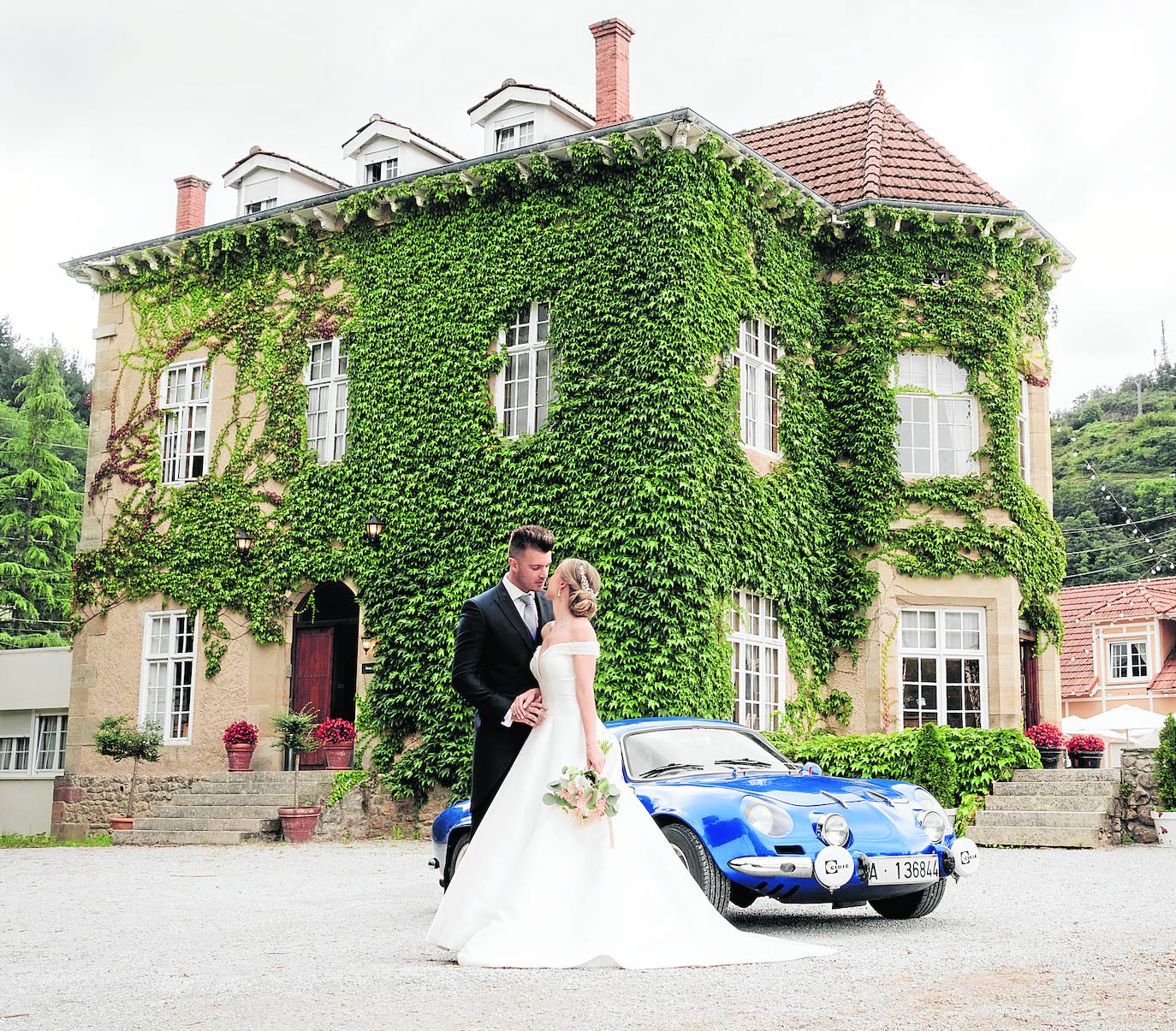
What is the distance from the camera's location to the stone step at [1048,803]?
55.5 ft

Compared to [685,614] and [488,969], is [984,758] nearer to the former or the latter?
[685,614]

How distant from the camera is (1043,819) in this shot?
1680 centimetres

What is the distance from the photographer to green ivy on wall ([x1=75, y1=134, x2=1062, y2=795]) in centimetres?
1745

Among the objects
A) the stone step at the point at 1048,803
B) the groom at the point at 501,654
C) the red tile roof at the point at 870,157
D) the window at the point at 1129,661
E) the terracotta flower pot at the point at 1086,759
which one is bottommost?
the stone step at the point at 1048,803

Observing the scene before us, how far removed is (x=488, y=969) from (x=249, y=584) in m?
14.9

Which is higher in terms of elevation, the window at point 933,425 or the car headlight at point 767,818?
the window at point 933,425

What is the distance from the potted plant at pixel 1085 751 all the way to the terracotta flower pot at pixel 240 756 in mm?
11548

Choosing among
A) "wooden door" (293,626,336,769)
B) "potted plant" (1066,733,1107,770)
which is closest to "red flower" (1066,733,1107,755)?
"potted plant" (1066,733,1107,770)

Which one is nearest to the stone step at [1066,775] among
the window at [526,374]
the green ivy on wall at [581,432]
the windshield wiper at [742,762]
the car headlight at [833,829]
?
the green ivy on wall at [581,432]

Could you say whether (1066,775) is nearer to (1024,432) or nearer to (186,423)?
(1024,432)

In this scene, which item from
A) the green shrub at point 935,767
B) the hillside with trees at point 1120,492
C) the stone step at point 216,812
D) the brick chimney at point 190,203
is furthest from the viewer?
the hillside with trees at point 1120,492

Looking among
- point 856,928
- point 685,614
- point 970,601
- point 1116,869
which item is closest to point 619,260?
point 685,614

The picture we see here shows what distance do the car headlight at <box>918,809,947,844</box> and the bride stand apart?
190cm

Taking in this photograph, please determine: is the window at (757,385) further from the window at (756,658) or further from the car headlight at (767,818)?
the car headlight at (767,818)
